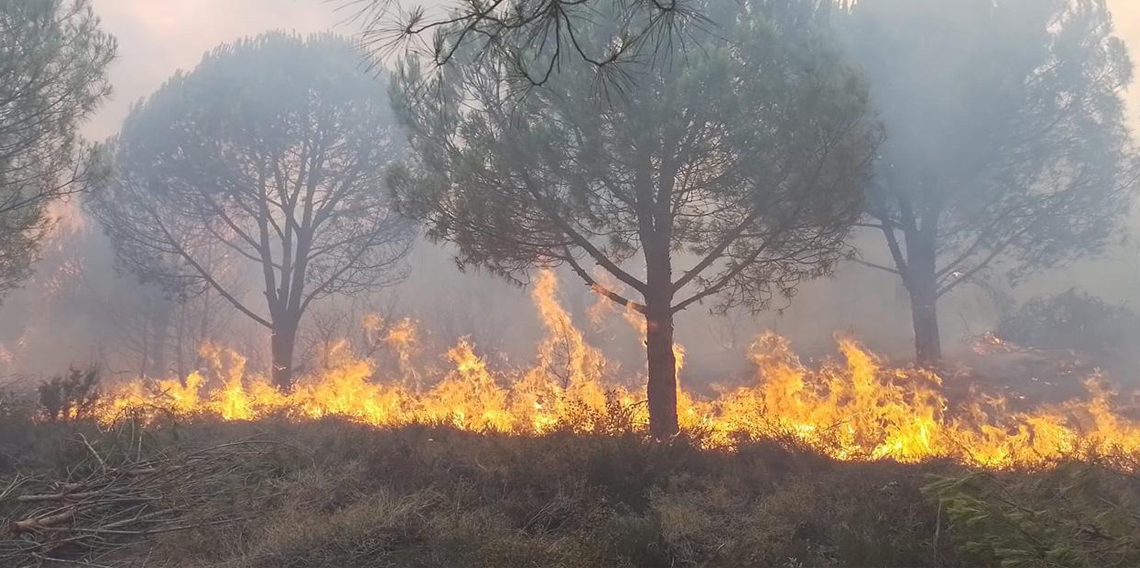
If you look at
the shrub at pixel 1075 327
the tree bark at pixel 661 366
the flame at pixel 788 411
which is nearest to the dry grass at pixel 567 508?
the flame at pixel 788 411

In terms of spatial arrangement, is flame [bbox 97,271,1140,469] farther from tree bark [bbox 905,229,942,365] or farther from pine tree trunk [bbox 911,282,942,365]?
tree bark [bbox 905,229,942,365]

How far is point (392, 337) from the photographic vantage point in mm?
20516

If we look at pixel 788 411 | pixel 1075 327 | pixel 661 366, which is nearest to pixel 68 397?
pixel 661 366

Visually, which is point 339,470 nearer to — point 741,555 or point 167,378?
point 741,555

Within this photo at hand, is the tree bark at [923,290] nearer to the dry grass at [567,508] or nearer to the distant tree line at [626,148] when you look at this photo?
the distant tree line at [626,148]

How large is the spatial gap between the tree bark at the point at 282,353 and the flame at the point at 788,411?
31 centimetres

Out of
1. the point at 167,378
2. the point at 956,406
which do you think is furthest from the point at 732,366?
the point at 167,378

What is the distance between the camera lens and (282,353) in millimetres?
14367

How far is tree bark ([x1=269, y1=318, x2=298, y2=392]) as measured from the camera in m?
14.3

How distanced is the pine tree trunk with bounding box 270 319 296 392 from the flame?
31cm

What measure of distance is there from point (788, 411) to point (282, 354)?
11.0 meters

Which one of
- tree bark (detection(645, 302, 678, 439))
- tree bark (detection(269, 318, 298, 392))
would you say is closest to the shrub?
tree bark (detection(645, 302, 678, 439))

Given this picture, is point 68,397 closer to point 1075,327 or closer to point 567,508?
point 567,508

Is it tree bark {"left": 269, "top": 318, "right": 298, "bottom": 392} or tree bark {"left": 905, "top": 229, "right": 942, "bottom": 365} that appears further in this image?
tree bark {"left": 269, "top": 318, "right": 298, "bottom": 392}
